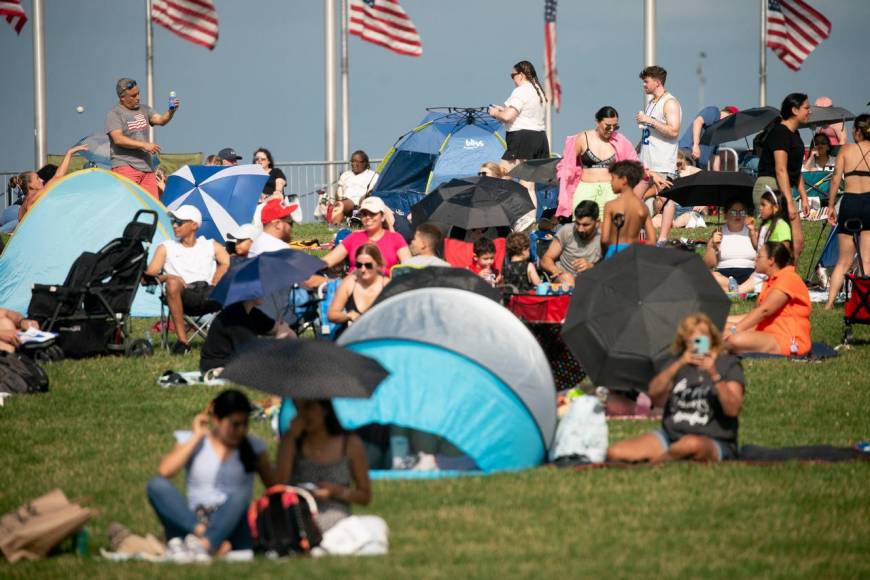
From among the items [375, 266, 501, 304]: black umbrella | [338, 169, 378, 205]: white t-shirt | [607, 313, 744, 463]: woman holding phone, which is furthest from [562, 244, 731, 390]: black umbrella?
[338, 169, 378, 205]: white t-shirt

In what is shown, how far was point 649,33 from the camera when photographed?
28312 mm

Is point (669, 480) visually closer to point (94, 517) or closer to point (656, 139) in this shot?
point (94, 517)

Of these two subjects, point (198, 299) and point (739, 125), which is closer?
point (198, 299)

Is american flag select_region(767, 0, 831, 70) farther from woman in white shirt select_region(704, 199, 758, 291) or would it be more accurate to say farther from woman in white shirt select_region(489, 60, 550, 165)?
woman in white shirt select_region(704, 199, 758, 291)

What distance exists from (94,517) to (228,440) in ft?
4.62

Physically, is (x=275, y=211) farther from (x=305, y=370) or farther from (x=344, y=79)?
(x=344, y=79)

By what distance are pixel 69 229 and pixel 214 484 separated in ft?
39.4

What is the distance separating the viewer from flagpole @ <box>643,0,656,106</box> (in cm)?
2817

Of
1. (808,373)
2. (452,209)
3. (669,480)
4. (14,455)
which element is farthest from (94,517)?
(452,209)

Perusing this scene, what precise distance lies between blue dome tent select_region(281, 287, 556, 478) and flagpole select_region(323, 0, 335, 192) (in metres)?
21.9

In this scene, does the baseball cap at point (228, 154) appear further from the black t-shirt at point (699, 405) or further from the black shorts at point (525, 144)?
the black t-shirt at point (699, 405)

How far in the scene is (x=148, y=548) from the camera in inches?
336

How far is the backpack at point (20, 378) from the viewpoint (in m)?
14.3

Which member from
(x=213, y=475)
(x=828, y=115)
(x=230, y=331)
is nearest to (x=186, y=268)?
(x=230, y=331)
